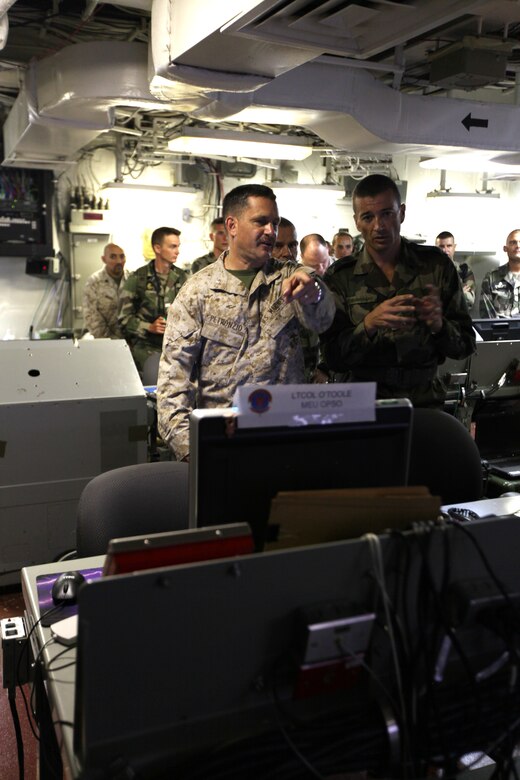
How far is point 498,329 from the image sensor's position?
2.98m

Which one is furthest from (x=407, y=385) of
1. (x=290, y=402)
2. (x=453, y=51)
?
(x=453, y=51)

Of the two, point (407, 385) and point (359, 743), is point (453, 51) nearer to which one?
point (407, 385)

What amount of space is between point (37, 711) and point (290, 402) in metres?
0.84

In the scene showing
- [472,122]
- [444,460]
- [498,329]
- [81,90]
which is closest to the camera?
[444,460]

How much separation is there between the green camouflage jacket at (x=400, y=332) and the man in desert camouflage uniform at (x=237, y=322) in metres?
0.28

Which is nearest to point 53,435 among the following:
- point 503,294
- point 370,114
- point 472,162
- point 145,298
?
point 145,298

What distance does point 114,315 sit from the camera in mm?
5883

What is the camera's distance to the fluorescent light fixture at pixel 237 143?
15.3ft

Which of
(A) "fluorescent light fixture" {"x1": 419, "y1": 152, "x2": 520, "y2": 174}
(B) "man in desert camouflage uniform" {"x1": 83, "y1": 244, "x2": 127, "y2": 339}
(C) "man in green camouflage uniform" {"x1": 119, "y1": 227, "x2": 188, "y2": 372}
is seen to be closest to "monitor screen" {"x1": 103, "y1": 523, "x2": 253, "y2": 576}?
(C) "man in green camouflage uniform" {"x1": 119, "y1": 227, "x2": 188, "y2": 372}

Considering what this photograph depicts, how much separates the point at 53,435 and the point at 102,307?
3.31 m

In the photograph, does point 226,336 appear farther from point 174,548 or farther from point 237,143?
point 237,143

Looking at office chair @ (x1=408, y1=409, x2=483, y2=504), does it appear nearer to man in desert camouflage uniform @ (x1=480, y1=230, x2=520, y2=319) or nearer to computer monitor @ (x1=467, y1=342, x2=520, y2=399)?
computer monitor @ (x1=467, y1=342, x2=520, y2=399)

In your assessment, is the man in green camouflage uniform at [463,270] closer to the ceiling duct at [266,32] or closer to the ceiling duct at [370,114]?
the ceiling duct at [370,114]

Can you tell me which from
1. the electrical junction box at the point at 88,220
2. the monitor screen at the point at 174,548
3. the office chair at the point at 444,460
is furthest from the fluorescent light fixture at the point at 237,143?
the monitor screen at the point at 174,548
